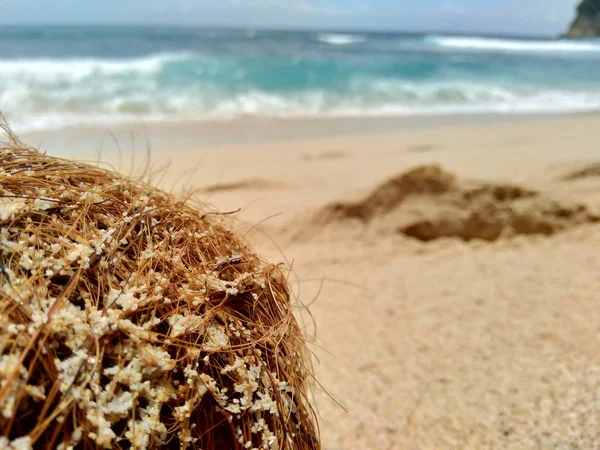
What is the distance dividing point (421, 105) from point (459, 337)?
10.3 m

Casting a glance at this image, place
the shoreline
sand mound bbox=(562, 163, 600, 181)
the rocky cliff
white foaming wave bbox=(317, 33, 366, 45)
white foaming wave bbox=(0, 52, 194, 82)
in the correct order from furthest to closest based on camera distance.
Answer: the rocky cliff < white foaming wave bbox=(317, 33, 366, 45) < white foaming wave bbox=(0, 52, 194, 82) < the shoreline < sand mound bbox=(562, 163, 600, 181)

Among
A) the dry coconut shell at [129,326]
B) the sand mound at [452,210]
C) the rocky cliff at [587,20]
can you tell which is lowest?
the rocky cliff at [587,20]

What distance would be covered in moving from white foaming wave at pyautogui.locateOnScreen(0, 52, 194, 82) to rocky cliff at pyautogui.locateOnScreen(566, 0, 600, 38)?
178ft

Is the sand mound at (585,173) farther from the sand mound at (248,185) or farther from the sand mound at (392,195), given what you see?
the sand mound at (248,185)

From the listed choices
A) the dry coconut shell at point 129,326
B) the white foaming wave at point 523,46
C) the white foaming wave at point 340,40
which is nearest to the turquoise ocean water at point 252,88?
the dry coconut shell at point 129,326

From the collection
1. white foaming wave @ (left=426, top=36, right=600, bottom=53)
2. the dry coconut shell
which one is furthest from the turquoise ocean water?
white foaming wave @ (left=426, top=36, right=600, bottom=53)

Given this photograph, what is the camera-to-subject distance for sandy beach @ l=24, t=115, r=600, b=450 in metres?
2.04

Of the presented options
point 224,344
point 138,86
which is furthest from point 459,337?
point 138,86

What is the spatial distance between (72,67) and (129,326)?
15.9m

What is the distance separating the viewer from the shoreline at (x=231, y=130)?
24.2 feet

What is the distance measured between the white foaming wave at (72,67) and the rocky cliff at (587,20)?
54.4 meters

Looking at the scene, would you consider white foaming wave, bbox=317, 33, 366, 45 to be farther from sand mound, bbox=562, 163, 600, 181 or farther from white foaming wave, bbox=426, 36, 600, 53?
sand mound, bbox=562, 163, 600, 181

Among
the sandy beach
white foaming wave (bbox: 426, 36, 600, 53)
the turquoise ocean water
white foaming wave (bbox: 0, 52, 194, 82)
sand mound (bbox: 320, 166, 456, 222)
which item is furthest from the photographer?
white foaming wave (bbox: 426, 36, 600, 53)

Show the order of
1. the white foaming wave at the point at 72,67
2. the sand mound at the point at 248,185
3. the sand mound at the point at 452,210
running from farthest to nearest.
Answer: the white foaming wave at the point at 72,67, the sand mound at the point at 248,185, the sand mound at the point at 452,210
